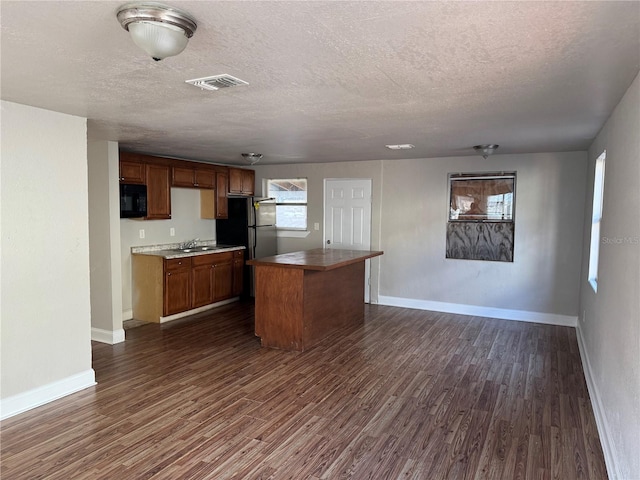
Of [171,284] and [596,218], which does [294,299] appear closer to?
[171,284]

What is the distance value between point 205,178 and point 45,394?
3.71 metres

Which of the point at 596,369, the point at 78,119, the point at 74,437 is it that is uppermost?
the point at 78,119

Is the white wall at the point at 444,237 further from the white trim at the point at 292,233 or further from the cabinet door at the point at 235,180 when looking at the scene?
the cabinet door at the point at 235,180

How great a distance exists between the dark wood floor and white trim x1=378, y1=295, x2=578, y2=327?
0.73 m

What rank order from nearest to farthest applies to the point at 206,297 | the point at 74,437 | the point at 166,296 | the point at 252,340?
the point at 74,437 → the point at 252,340 → the point at 166,296 → the point at 206,297

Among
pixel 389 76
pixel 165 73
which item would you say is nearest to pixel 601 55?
pixel 389 76

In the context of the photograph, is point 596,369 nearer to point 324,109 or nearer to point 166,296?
point 324,109

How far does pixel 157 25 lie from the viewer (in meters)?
1.58

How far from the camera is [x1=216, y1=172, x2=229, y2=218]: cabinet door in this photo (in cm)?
664

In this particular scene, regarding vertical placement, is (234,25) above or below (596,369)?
above

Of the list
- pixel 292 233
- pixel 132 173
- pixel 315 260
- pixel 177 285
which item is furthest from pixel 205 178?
pixel 315 260

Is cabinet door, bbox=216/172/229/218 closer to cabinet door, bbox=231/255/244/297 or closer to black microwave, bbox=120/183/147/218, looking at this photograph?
cabinet door, bbox=231/255/244/297

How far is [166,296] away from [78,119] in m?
2.67

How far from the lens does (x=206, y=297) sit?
20.2 feet
